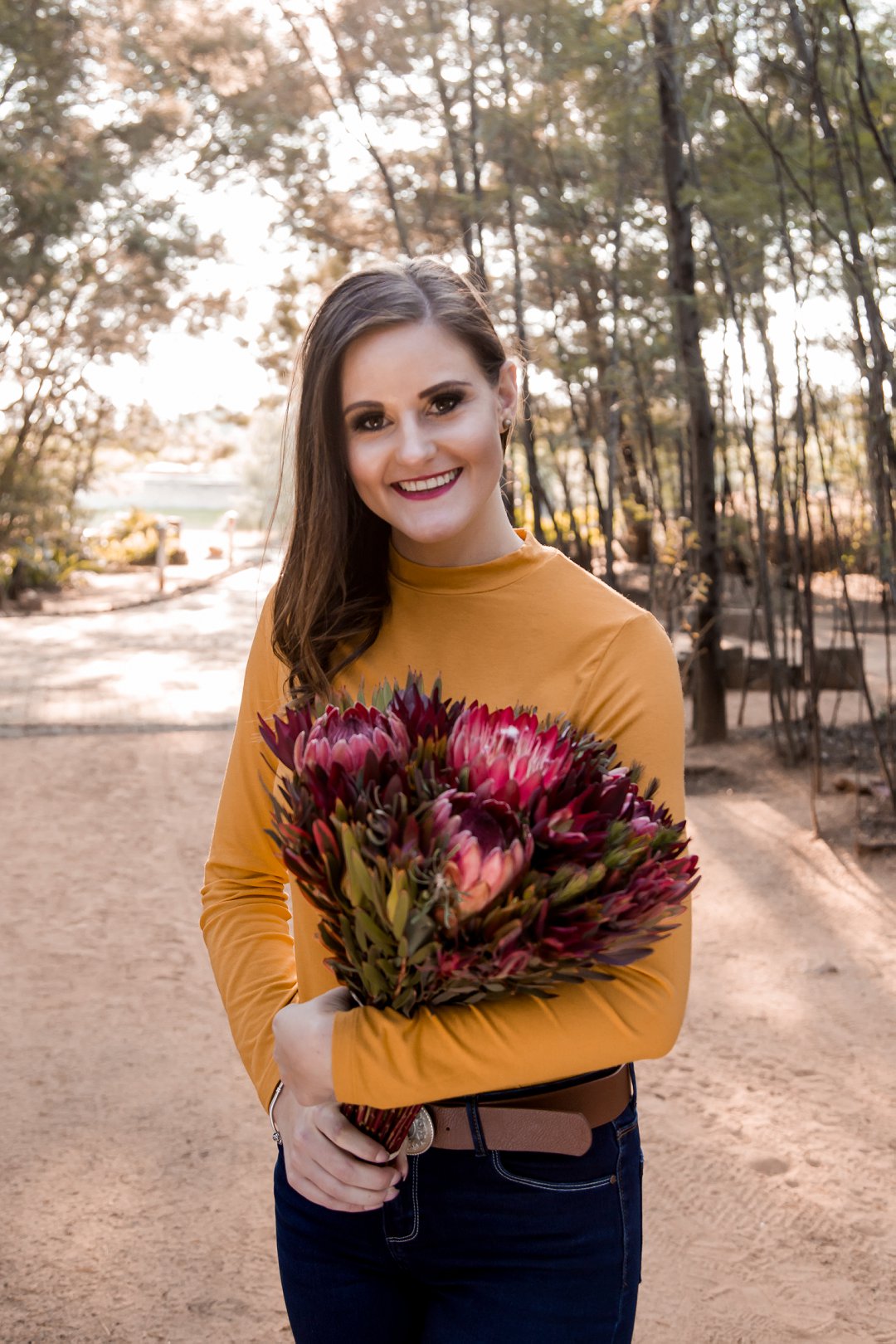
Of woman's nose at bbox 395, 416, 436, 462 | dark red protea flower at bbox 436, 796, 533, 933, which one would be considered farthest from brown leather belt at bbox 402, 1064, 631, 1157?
woman's nose at bbox 395, 416, 436, 462

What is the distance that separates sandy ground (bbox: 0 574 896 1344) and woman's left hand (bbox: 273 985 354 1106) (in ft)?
5.12

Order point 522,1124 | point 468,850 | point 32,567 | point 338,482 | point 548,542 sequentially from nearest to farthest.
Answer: point 468,850 < point 522,1124 < point 338,482 < point 548,542 < point 32,567

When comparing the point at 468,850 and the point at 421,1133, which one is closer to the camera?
the point at 468,850

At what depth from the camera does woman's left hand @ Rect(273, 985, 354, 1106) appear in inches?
40.8

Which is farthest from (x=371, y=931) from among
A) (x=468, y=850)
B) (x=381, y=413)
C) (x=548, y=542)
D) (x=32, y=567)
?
(x=32, y=567)

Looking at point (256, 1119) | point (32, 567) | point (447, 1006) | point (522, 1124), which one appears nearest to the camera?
point (447, 1006)

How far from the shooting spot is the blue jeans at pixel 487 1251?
113cm

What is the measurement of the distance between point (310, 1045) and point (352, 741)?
0.29 m

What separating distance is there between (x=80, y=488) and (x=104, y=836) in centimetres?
1242

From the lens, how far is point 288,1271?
1.22 metres

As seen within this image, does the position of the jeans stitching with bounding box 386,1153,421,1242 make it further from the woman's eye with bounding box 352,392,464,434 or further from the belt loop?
the woman's eye with bounding box 352,392,464,434

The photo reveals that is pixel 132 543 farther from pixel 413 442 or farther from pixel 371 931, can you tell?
pixel 371 931

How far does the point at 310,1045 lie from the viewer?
1044 mm

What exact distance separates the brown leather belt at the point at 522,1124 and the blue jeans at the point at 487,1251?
11 mm
